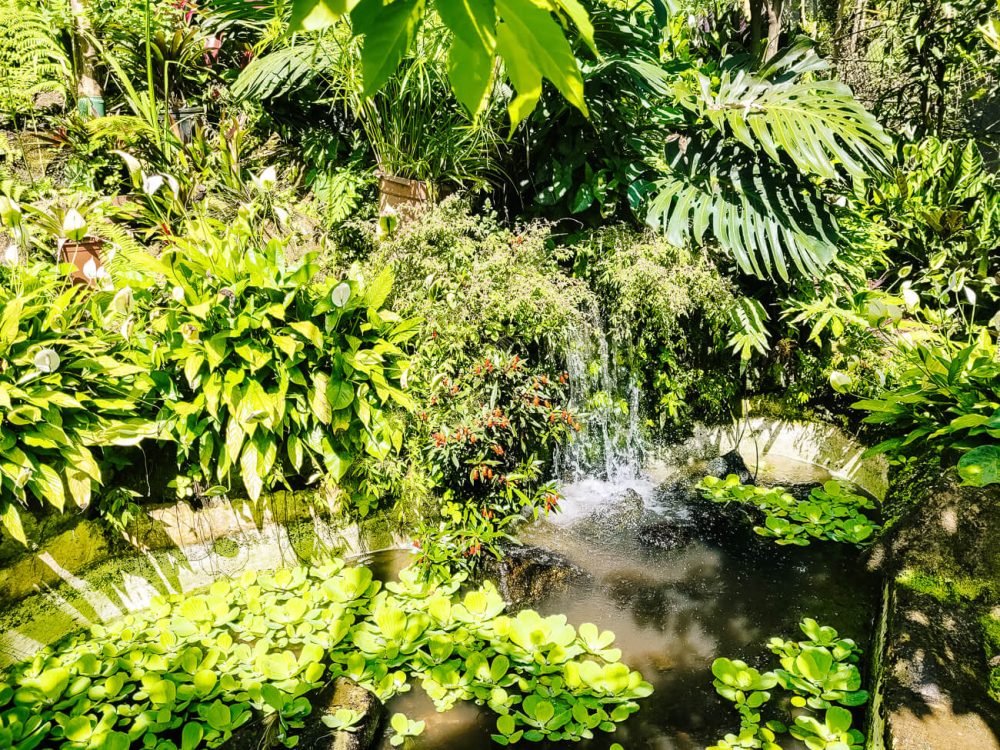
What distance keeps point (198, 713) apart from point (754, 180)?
14.6ft

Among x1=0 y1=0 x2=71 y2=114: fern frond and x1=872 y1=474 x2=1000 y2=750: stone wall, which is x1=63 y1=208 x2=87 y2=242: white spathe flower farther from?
x1=872 y1=474 x2=1000 y2=750: stone wall

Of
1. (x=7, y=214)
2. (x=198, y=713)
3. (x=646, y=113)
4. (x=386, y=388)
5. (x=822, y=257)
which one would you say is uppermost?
(x=646, y=113)

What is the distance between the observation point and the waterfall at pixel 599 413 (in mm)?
4242

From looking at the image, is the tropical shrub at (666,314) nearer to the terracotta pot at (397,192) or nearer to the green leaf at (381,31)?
the terracotta pot at (397,192)

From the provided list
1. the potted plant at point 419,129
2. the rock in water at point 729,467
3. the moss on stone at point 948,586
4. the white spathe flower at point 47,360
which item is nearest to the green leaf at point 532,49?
the white spathe flower at point 47,360

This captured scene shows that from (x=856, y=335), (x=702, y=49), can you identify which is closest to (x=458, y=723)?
(x=856, y=335)

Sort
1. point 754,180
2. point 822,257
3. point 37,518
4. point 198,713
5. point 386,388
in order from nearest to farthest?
point 198,713 → point 37,518 → point 386,388 → point 822,257 → point 754,180

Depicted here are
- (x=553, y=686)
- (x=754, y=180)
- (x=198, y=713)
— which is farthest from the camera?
(x=754, y=180)

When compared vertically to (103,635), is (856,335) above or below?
above

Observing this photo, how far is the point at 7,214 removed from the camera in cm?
255

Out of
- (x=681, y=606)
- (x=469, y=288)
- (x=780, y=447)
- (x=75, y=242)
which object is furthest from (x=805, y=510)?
(x=75, y=242)

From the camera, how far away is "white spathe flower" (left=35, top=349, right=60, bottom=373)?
92.0 inches

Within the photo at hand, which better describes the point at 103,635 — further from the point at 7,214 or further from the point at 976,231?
the point at 976,231

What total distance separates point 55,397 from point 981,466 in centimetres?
406
